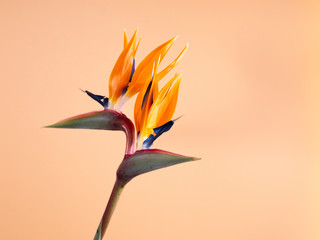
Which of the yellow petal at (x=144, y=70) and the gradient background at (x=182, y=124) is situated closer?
the yellow petal at (x=144, y=70)

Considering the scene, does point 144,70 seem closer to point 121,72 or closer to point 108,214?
point 121,72

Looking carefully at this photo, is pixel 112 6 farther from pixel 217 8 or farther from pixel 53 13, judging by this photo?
pixel 217 8

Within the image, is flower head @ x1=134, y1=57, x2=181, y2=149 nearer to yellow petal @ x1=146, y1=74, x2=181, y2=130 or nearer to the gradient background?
yellow petal @ x1=146, y1=74, x2=181, y2=130

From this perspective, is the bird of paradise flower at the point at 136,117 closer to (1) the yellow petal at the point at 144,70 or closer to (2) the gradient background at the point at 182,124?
(1) the yellow petal at the point at 144,70

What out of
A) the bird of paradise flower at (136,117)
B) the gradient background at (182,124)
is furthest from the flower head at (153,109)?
the gradient background at (182,124)

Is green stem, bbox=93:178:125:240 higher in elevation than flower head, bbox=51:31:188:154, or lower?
lower

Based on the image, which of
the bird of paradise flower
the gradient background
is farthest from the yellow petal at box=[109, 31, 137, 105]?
the gradient background

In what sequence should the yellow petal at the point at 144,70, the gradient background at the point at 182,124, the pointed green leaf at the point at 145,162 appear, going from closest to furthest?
the pointed green leaf at the point at 145,162 → the yellow petal at the point at 144,70 → the gradient background at the point at 182,124
